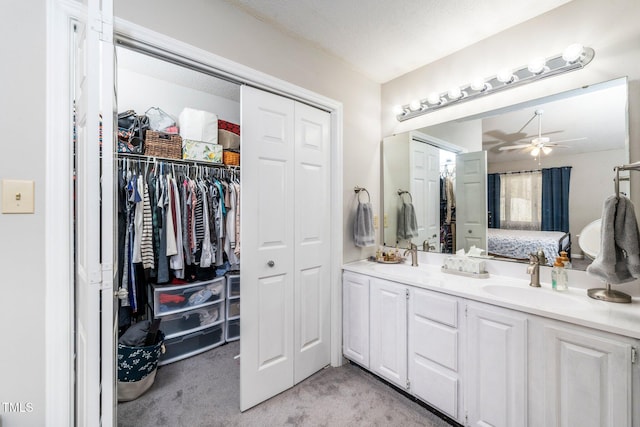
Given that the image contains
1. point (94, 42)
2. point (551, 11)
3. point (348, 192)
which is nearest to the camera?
point (94, 42)

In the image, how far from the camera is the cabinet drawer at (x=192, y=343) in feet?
7.24

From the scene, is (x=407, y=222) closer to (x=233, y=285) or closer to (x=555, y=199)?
(x=555, y=199)

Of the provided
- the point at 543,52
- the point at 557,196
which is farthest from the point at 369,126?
the point at 557,196

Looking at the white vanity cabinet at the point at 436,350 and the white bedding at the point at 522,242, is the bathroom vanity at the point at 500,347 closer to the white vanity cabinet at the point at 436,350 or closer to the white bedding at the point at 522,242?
the white vanity cabinet at the point at 436,350

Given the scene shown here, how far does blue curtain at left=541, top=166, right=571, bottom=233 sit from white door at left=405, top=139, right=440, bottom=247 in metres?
0.70

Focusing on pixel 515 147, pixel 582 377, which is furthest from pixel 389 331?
pixel 515 147

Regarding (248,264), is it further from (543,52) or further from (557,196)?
(543,52)

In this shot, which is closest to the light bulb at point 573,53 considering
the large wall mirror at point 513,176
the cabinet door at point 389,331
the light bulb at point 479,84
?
the large wall mirror at point 513,176

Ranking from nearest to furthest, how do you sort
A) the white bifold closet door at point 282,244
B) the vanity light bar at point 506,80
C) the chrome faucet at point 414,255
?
the vanity light bar at point 506,80 < the white bifold closet door at point 282,244 < the chrome faucet at point 414,255

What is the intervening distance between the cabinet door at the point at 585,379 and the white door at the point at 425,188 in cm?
107

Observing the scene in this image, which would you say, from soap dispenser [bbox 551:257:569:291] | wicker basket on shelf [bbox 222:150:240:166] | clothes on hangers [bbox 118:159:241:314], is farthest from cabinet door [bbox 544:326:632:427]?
wicker basket on shelf [bbox 222:150:240:166]
